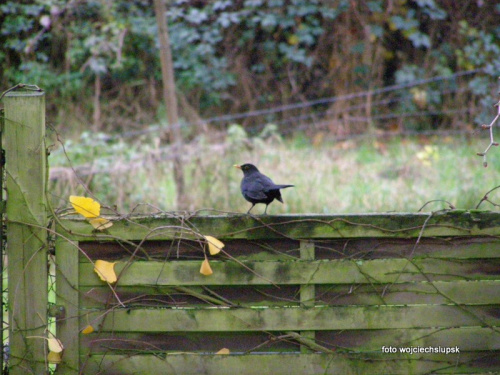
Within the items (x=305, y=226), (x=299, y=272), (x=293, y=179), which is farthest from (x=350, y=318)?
(x=293, y=179)

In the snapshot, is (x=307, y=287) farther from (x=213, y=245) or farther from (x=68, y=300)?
(x=68, y=300)

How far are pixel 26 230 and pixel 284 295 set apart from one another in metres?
1.03

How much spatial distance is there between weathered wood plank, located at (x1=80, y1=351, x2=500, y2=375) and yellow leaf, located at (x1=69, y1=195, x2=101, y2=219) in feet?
1.82

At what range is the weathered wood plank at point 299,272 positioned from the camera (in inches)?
99.2

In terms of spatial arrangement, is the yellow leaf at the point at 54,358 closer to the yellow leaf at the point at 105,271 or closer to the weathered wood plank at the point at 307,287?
the yellow leaf at the point at 105,271

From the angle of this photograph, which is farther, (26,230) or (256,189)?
(256,189)

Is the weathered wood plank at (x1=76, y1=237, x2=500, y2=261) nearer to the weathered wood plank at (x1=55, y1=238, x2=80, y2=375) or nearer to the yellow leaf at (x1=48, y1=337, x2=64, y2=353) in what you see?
the weathered wood plank at (x1=55, y1=238, x2=80, y2=375)

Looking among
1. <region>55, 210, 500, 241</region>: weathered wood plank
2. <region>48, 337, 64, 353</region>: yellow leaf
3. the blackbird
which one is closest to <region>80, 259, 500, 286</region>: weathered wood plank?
<region>55, 210, 500, 241</region>: weathered wood plank

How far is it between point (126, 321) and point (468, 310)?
133cm

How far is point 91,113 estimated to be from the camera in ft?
33.4

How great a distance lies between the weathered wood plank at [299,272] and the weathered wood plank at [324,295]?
3 centimetres

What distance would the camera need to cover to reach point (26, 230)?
2.49 meters

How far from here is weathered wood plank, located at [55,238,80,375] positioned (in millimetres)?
2498

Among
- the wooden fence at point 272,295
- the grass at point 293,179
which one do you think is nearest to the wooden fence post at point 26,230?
the wooden fence at point 272,295
